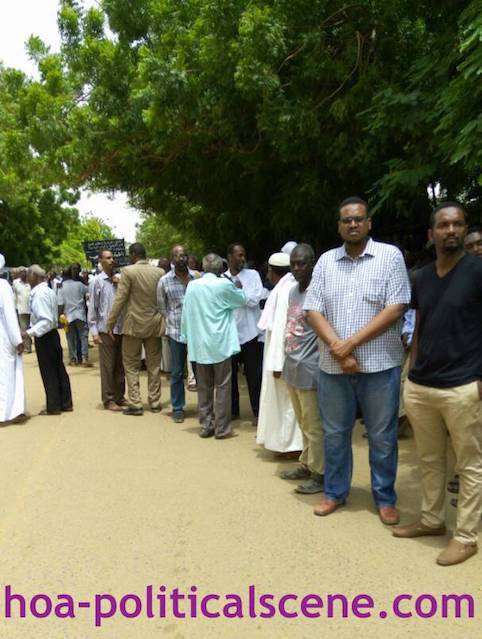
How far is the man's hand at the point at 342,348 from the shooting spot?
4.19 meters

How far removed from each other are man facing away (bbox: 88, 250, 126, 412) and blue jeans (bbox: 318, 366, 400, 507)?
414cm

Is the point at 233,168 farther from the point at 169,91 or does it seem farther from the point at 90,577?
the point at 90,577

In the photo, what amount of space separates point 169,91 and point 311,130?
2149mm

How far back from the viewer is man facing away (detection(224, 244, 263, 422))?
24.3 ft

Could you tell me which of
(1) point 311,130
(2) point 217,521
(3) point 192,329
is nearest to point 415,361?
(2) point 217,521

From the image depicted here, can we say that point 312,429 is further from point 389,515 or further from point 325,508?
point 389,515

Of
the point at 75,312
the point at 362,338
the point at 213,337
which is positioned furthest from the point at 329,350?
the point at 75,312

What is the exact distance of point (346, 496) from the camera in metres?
4.68

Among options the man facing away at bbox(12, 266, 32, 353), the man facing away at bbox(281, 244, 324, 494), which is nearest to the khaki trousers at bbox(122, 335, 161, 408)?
the man facing away at bbox(281, 244, 324, 494)

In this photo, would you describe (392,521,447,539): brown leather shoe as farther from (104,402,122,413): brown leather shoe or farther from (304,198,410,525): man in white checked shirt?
(104,402,122,413): brown leather shoe

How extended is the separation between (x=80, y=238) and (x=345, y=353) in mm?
59333

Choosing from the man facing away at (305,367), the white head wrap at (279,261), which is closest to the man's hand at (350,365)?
the man facing away at (305,367)

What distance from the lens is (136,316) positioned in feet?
25.8

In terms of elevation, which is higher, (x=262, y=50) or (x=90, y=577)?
(x=262, y=50)
